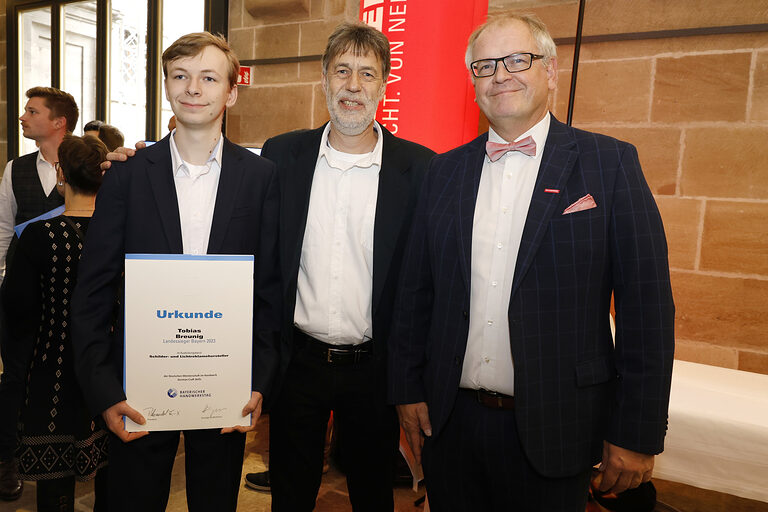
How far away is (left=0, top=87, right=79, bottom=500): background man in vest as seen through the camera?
9.05 ft

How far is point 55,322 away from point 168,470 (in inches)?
34.4

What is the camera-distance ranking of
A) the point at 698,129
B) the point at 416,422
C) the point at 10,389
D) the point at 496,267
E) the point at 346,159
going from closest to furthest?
the point at 496,267 < the point at 416,422 < the point at 346,159 < the point at 10,389 < the point at 698,129

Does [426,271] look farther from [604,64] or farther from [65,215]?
[604,64]

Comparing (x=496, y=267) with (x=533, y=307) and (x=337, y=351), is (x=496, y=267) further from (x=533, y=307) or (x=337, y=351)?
(x=337, y=351)

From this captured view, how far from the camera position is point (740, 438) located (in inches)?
85.4

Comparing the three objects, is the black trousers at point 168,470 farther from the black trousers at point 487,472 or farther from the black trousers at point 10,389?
the black trousers at point 10,389

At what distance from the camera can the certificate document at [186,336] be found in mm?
1471

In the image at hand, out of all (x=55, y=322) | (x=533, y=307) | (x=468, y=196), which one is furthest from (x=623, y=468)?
(x=55, y=322)

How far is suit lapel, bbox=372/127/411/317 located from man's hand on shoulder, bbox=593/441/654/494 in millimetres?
833

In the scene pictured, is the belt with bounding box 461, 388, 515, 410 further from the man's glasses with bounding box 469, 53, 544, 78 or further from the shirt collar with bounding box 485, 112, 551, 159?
the man's glasses with bounding box 469, 53, 544, 78

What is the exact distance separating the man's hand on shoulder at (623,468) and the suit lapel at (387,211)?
0.83 m

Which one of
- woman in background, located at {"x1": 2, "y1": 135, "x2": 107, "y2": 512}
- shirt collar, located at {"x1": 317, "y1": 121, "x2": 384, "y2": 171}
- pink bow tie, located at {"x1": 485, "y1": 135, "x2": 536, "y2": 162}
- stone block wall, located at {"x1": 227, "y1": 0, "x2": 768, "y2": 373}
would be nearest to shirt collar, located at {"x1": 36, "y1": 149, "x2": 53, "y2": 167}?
woman in background, located at {"x1": 2, "y1": 135, "x2": 107, "y2": 512}

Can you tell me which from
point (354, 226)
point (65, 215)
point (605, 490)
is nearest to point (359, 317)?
point (354, 226)

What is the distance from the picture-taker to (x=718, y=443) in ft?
7.27
